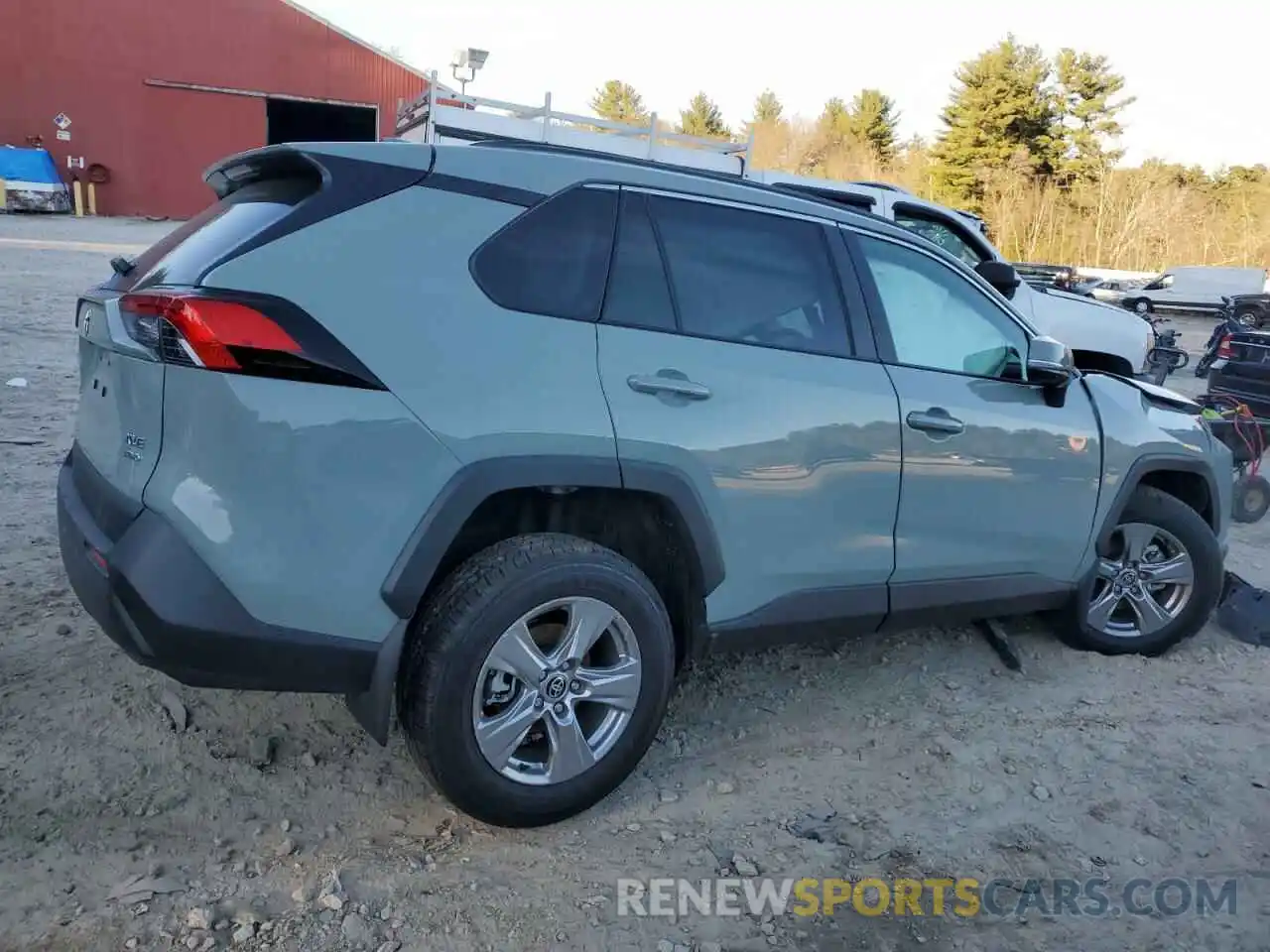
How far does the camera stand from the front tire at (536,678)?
2664 millimetres

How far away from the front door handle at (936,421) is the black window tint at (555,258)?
1.25 metres

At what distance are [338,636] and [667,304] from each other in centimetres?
139

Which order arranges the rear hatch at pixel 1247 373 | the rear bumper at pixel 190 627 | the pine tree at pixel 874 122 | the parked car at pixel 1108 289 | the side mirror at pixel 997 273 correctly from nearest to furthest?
1. the rear bumper at pixel 190 627
2. the side mirror at pixel 997 273
3. the rear hatch at pixel 1247 373
4. the parked car at pixel 1108 289
5. the pine tree at pixel 874 122

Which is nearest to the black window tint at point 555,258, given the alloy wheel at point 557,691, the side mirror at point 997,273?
the alloy wheel at point 557,691

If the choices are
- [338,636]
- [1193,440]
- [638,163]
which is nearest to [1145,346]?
[1193,440]

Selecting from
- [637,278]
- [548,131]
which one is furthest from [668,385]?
[548,131]

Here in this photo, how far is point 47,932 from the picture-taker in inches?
92.5

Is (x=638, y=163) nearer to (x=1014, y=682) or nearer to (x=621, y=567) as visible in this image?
(x=621, y=567)

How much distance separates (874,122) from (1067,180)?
66.6 feet

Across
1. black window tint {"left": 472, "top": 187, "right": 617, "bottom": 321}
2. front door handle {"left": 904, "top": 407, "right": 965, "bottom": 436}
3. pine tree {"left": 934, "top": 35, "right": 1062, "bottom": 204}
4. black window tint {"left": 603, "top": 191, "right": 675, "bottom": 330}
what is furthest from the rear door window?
pine tree {"left": 934, "top": 35, "right": 1062, "bottom": 204}

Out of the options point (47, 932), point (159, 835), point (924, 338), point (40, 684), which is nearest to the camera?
point (47, 932)

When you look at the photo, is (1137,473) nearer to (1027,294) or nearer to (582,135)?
(1027,294)

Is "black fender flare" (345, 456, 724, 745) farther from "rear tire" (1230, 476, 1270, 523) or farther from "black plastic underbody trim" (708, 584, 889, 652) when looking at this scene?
"rear tire" (1230, 476, 1270, 523)

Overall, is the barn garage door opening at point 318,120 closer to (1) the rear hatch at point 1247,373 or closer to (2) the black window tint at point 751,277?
(1) the rear hatch at point 1247,373
